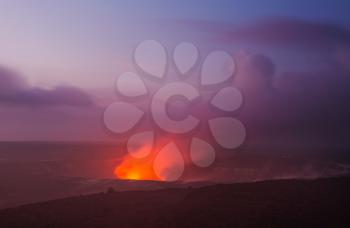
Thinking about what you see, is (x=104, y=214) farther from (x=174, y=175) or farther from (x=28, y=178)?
(x=174, y=175)

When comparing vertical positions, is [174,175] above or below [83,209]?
below

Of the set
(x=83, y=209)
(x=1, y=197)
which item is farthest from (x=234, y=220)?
(x=1, y=197)

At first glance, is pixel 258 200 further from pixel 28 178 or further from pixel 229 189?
pixel 28 178

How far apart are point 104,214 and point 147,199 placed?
4277 millimetres

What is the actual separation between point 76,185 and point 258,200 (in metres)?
29.0

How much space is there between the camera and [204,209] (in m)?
20.7

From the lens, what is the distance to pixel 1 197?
126ft

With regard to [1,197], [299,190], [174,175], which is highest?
[299,190]

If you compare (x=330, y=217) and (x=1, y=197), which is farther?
(x=1, y=197)

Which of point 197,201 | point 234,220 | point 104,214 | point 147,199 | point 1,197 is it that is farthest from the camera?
point 1,197

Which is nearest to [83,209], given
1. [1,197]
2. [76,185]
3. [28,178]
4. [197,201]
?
[197,201]

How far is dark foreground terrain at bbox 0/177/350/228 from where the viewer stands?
18.6 metres

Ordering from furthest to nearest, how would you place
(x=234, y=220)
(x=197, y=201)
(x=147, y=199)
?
(x=147, y=199) < (x=197, y=201) < (x=234, y=220)

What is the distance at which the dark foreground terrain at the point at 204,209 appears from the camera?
18.6 meters
